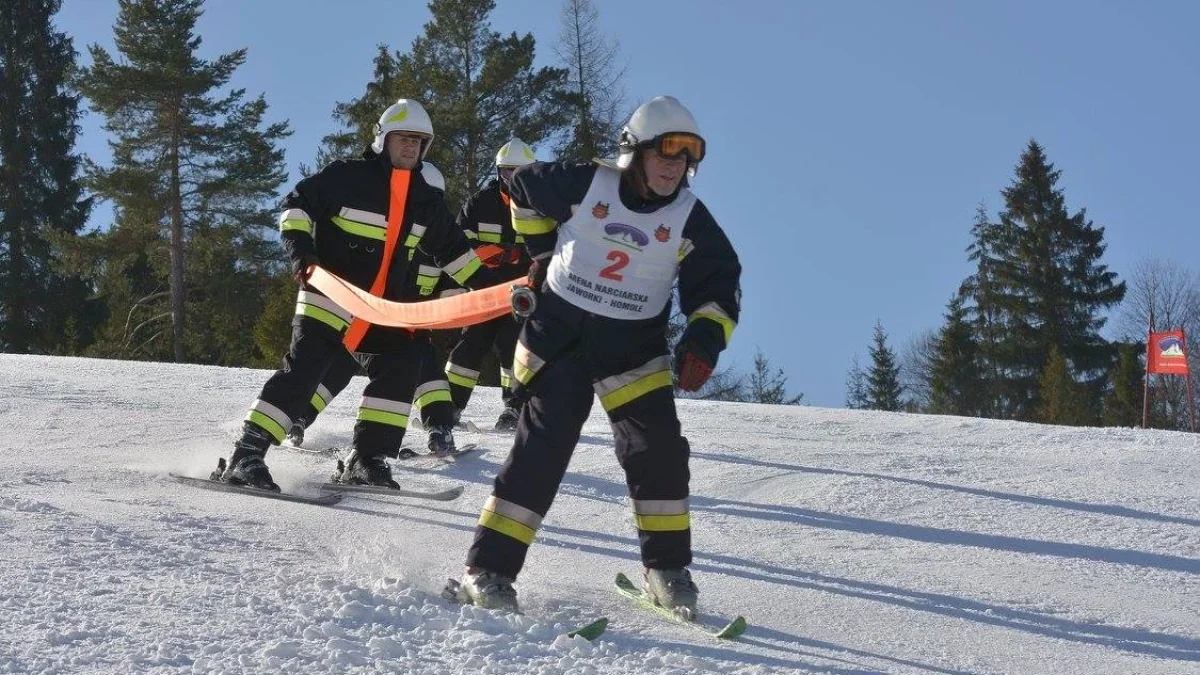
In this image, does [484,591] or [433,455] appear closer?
[484,591]

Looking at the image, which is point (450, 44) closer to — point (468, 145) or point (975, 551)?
point (468, 145)

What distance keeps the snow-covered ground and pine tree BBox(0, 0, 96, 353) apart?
35.3 metres

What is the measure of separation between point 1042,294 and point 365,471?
40916 millimetres

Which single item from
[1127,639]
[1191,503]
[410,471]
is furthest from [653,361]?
[1191,503]

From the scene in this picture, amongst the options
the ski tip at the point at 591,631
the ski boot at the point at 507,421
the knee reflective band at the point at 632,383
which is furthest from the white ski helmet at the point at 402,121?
the ski tip at the point at 591,631

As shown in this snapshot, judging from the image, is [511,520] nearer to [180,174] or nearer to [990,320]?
[180,174]

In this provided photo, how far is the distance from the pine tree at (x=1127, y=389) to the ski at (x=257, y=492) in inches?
1433

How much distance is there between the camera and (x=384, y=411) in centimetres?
668

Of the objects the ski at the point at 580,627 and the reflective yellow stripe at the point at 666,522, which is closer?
the ski at the point at 580,627

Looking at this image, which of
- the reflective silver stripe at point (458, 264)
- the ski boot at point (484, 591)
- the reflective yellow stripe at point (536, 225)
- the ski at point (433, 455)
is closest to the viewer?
the ski boot at point (484, 591)

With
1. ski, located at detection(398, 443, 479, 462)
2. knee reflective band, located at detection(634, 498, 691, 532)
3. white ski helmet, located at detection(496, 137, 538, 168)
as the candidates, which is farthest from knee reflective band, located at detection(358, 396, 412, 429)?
white ski helmet, located at detection(496, 137, 538, 168)

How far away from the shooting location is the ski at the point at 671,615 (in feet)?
13.1

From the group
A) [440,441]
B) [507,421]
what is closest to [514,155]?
[507,421]

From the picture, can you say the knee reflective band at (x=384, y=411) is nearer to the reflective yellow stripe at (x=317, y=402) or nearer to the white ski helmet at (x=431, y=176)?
the reflective yellow stripe at (x=317, y=402)
